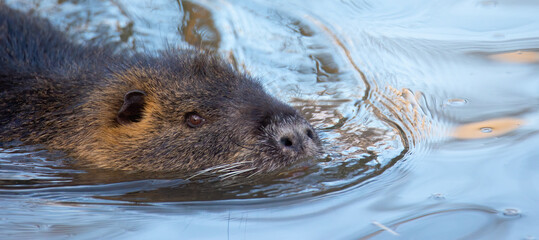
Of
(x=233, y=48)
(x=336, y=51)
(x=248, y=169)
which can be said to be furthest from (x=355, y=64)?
(x=248, y=169)

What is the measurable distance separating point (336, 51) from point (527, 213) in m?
3.26

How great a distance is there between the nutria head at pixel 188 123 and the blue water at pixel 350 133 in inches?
5.3

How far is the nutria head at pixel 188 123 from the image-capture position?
4316 mm

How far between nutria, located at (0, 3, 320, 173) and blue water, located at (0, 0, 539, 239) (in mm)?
131

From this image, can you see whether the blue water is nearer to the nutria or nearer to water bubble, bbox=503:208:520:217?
water bubble, bbox=503:208:520:217

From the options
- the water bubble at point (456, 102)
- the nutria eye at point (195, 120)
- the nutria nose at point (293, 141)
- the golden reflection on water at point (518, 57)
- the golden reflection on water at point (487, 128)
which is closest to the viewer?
the nutria nose at point (293, 141)

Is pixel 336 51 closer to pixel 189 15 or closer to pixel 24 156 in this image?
pixel 189 15

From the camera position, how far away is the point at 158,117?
178 inches

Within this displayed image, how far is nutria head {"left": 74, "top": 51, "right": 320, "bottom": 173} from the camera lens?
14.2 ft

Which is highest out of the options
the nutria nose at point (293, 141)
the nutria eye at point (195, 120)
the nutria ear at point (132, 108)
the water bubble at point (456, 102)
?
the water bubble at point (456, 102)

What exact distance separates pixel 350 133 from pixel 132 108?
155 cm

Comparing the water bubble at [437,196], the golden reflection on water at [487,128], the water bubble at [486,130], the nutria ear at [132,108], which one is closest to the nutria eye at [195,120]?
the nutria ear at [132,108]

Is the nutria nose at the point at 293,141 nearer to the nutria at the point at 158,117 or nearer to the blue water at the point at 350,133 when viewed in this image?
the nutria at the point at 158,117

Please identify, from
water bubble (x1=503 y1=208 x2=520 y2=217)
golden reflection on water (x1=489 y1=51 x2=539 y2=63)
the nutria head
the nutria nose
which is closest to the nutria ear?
the nutria head
